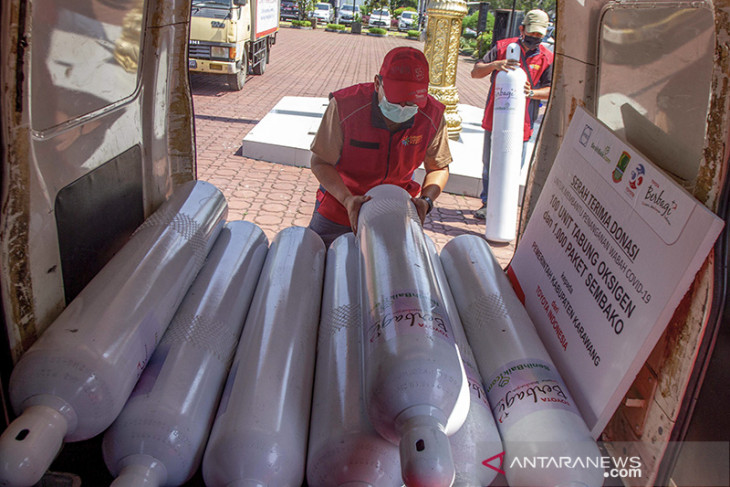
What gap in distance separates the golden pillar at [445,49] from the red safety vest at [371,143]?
6358mm

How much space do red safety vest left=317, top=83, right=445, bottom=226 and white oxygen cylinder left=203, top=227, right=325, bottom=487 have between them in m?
0.96

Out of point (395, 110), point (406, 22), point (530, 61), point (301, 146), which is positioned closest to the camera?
point (395, 110)

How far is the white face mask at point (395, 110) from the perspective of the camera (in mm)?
3014

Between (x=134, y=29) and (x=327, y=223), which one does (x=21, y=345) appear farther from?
(x=327, y=223)

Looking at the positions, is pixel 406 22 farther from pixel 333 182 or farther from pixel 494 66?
pixel 333 182

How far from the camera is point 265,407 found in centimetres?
163

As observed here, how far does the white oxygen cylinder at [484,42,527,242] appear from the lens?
5.58 metres

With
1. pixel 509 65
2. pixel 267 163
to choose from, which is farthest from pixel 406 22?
pixel 509 65

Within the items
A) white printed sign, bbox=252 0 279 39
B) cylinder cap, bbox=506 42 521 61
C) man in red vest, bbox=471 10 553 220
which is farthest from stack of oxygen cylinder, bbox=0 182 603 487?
white printed sign, bbox=252 0 279 39

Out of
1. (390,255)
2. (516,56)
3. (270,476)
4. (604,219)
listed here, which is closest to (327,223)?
(390,255)

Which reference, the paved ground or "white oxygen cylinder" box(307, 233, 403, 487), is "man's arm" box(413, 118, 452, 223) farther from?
the paved ground

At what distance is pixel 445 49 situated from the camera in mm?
9641

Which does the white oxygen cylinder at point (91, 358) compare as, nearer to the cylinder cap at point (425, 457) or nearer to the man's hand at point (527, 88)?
the cylinder cap at point (425, 457)

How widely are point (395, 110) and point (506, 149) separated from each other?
3.10m
